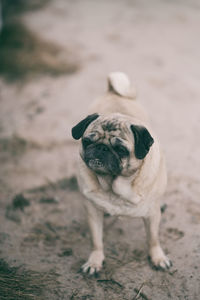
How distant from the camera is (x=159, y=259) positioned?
3.28 meters

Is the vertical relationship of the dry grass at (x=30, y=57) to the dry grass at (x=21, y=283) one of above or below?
below

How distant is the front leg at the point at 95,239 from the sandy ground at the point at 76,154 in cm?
9

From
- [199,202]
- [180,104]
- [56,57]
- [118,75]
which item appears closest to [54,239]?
[199,202]

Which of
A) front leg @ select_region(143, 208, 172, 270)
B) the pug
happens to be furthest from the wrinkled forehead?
front leg @ select_region(143, 208, 172, 270)

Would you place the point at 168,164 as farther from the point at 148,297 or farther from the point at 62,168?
the point at 148,297

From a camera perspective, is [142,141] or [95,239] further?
[95,239]

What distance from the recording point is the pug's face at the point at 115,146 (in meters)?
2.58

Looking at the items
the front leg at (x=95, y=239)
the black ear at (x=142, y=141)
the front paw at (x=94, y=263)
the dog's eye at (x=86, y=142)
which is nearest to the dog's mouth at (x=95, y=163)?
the dog's eye at (x=86, y=142)

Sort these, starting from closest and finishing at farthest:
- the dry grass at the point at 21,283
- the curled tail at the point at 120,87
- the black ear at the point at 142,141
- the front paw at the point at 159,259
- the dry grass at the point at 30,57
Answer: the black ear at the point at 142,141
the dry grass at the point at 21,283
the front paw at the point at 159,259
the curled tail at the point at 120,87
the dry grass at the point at 30,57

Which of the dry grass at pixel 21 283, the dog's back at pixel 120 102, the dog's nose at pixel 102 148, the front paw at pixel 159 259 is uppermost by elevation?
the dog's nose at pixel 102 148

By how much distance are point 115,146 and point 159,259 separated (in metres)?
1.29

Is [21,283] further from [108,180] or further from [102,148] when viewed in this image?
[102,148]

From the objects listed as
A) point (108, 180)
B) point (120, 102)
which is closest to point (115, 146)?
point (108, 180)

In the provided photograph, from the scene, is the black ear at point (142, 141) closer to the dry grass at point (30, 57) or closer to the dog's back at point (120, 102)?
the dog's back at point (120, 102)
